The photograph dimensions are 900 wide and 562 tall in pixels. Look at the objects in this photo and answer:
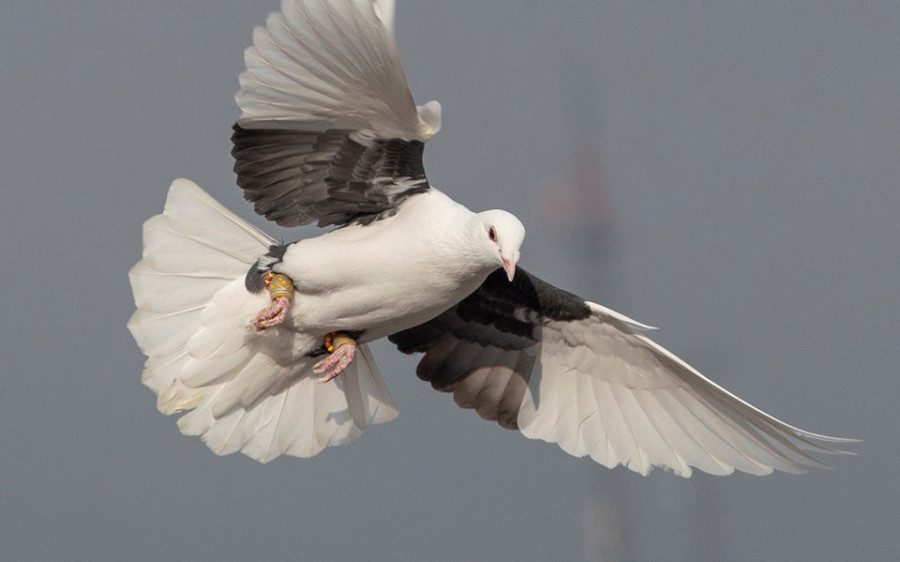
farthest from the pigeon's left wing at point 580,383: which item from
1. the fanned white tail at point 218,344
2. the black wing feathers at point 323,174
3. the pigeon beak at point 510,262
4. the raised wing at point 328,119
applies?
the pigeon beak at point 510,262

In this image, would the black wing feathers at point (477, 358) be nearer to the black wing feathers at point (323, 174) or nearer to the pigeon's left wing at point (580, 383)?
the pigeon's left wing at point (580, 383)

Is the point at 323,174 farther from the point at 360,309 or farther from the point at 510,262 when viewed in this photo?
the point at 510,262

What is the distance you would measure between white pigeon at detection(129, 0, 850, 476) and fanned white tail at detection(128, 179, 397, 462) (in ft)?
0.05

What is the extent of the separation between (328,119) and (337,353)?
1791 millimetres

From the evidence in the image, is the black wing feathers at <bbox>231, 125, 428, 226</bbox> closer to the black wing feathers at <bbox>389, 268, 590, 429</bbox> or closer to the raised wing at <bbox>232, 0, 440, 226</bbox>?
the raised wing at <bbox>232, 0, 440, 226</bbox>

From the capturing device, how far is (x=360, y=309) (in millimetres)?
10211

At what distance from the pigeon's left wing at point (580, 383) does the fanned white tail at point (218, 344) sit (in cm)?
72

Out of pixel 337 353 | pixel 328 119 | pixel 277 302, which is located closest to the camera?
pixel 328 119

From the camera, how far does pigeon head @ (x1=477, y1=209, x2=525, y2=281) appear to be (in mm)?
9148

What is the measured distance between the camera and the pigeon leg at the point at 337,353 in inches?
416

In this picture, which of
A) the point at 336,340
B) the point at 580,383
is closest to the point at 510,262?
the point at 336,340

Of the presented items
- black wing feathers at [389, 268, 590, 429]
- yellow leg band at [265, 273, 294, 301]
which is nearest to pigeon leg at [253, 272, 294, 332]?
yellow leg band at [265, 273, 294, 301]

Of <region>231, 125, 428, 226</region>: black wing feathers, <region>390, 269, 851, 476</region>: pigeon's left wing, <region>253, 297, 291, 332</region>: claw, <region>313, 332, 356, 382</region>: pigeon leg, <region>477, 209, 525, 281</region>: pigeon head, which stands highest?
<region>231, 125, 428, 226</region>: black wing feathers

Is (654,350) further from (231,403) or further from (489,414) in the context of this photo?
(231,403)
